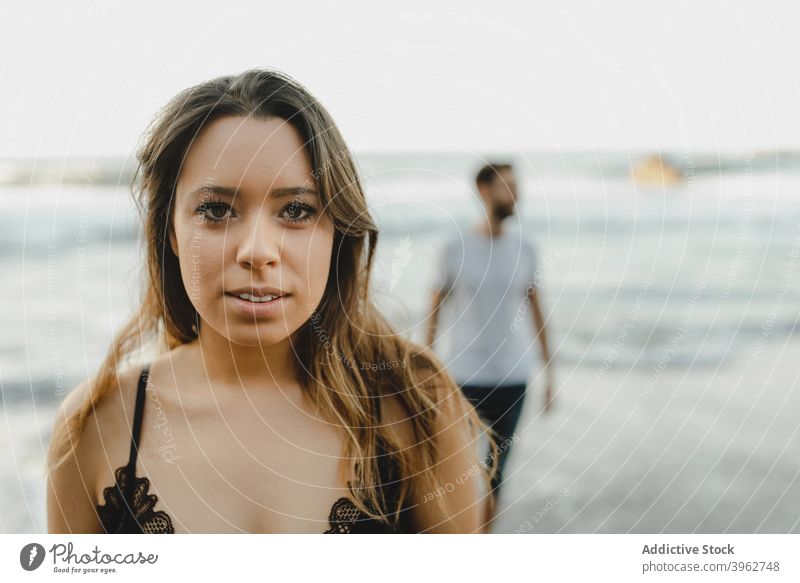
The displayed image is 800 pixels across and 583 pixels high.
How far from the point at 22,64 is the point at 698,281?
2.25m

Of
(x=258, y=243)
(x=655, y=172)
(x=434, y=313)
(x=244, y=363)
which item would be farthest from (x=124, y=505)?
(x=655, y=172)

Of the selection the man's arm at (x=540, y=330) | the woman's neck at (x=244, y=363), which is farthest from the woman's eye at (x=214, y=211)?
the man's arm at (x=540, y=330)

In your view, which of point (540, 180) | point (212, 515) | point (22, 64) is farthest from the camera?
point (540, 180)

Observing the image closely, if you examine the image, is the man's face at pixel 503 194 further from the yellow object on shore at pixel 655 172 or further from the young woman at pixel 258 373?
the young woman at pixel 258 373

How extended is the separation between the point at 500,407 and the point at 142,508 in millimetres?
680

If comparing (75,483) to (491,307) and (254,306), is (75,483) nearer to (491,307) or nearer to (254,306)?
(254,306)

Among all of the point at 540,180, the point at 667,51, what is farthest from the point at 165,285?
the point at 540,180

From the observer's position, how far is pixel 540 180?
72.3 inches

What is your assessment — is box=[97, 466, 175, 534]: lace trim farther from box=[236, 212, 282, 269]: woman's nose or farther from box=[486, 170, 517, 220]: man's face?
box=[486, 170, 517, 220]: man's face

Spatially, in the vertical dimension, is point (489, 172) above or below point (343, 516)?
above

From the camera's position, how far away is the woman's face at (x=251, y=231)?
2.28 feet

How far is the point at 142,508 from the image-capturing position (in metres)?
0.77

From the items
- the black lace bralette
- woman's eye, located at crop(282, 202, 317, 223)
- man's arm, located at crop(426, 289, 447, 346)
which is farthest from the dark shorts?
woman's eye, located at crop(282, 202, 317, 223)

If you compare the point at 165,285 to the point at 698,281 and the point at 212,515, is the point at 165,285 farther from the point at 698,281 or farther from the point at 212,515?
the point at 698,281
